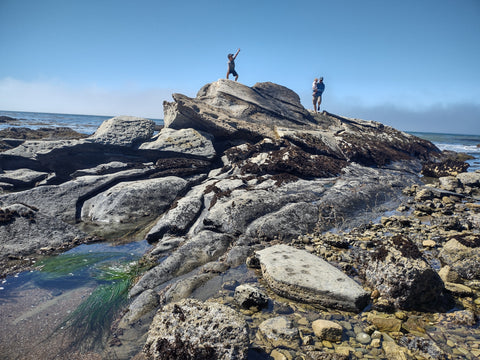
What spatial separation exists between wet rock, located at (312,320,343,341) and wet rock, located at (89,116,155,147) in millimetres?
13118

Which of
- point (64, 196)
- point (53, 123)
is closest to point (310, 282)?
point (64, 196)

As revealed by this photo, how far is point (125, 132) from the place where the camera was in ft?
48.4

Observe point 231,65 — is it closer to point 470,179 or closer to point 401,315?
point 470,179

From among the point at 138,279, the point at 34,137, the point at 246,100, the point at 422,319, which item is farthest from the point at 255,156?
the point at 34,137

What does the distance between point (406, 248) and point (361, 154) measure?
39.8ft

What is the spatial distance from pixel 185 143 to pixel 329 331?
11692mm

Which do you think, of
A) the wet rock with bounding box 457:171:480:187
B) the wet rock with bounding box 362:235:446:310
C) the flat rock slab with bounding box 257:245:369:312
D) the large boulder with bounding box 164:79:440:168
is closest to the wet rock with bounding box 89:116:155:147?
the large boulder with bounding box 164:79:440:168

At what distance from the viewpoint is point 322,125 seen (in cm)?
2111

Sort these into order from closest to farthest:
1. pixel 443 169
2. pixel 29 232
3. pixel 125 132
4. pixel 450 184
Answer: pixel 29 232
pixel 450 184
pixel 125 132
pixel 443 169

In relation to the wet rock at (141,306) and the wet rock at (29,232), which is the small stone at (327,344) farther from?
the wet rock at (29,232)

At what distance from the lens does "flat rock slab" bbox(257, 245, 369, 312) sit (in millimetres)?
4820

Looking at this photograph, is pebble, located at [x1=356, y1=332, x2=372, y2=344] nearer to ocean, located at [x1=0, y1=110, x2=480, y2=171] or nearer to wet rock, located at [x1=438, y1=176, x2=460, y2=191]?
wet rock, located at [x1=438, y1=176, x2=460, y2=191]

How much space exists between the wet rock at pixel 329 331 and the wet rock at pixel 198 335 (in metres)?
1.33

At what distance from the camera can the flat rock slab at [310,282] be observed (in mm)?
4820
